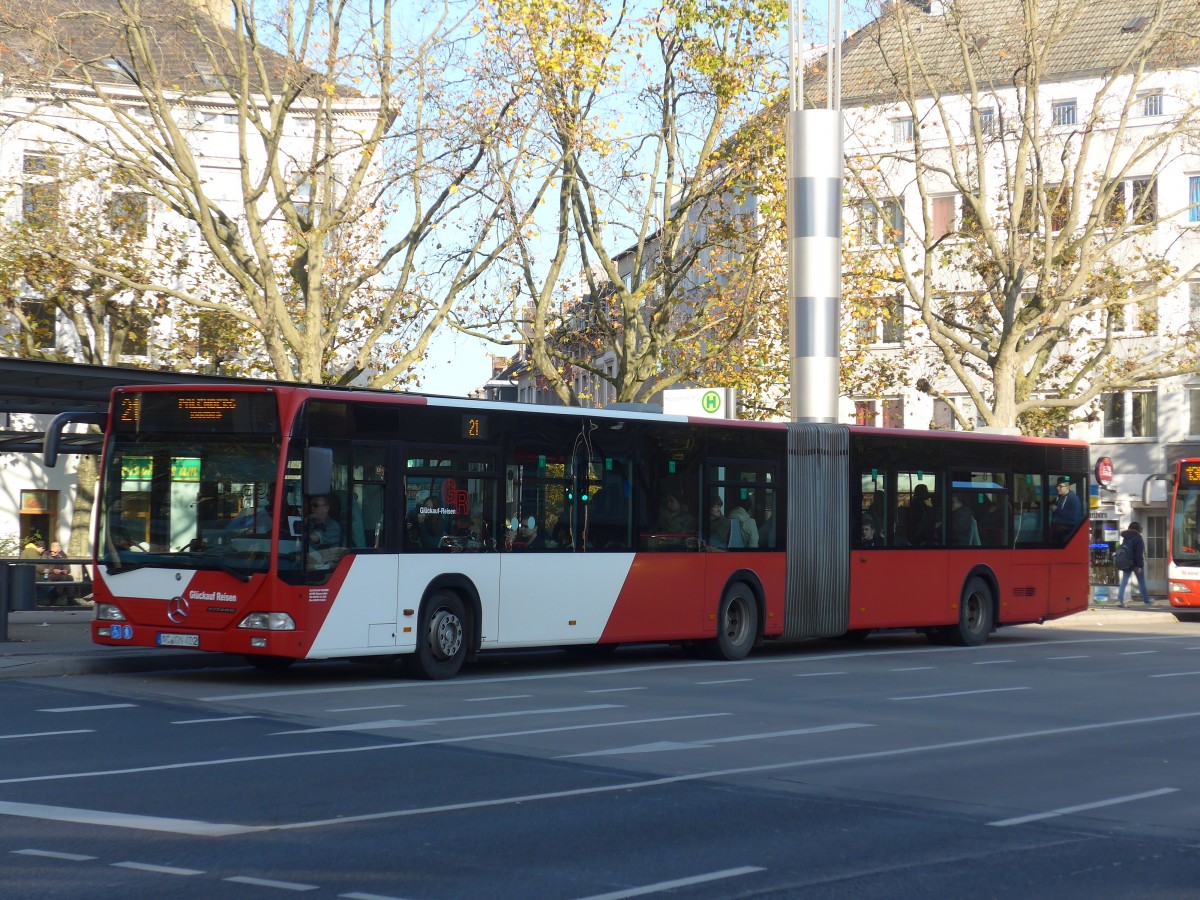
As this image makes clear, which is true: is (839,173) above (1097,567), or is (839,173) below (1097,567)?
above

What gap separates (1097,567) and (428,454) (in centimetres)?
3626

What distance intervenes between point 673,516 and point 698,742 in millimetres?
8396

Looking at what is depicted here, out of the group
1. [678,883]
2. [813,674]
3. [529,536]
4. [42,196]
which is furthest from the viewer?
[42,196]

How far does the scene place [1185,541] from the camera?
35.3 metres

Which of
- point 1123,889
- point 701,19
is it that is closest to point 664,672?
point 1123,889

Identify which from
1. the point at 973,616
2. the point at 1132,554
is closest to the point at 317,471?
the point at 973,616

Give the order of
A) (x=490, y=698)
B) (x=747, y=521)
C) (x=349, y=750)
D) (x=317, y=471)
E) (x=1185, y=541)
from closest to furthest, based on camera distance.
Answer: (x=349, y=750), (x=490, y=698), (x=317, y=471), (x=747, y=521), (x=1185, y=541)

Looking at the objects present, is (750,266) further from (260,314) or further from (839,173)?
(260,314)

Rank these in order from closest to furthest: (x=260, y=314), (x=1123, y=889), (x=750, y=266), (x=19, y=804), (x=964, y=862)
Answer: (x=1123, y=889) → (x=964, y=862) → (x=19, y=804) → (x=260, y=314) → (x=750, y=266)

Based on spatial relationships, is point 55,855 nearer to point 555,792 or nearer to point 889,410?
point 555,792

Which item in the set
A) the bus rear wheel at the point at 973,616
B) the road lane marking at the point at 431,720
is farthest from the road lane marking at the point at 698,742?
the bus rear wheel at the point at 973,616

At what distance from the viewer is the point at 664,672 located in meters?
19.4

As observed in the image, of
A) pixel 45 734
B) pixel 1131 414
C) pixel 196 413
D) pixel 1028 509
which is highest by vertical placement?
pixel 1131 414

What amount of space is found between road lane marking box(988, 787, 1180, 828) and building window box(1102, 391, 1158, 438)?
157ft
